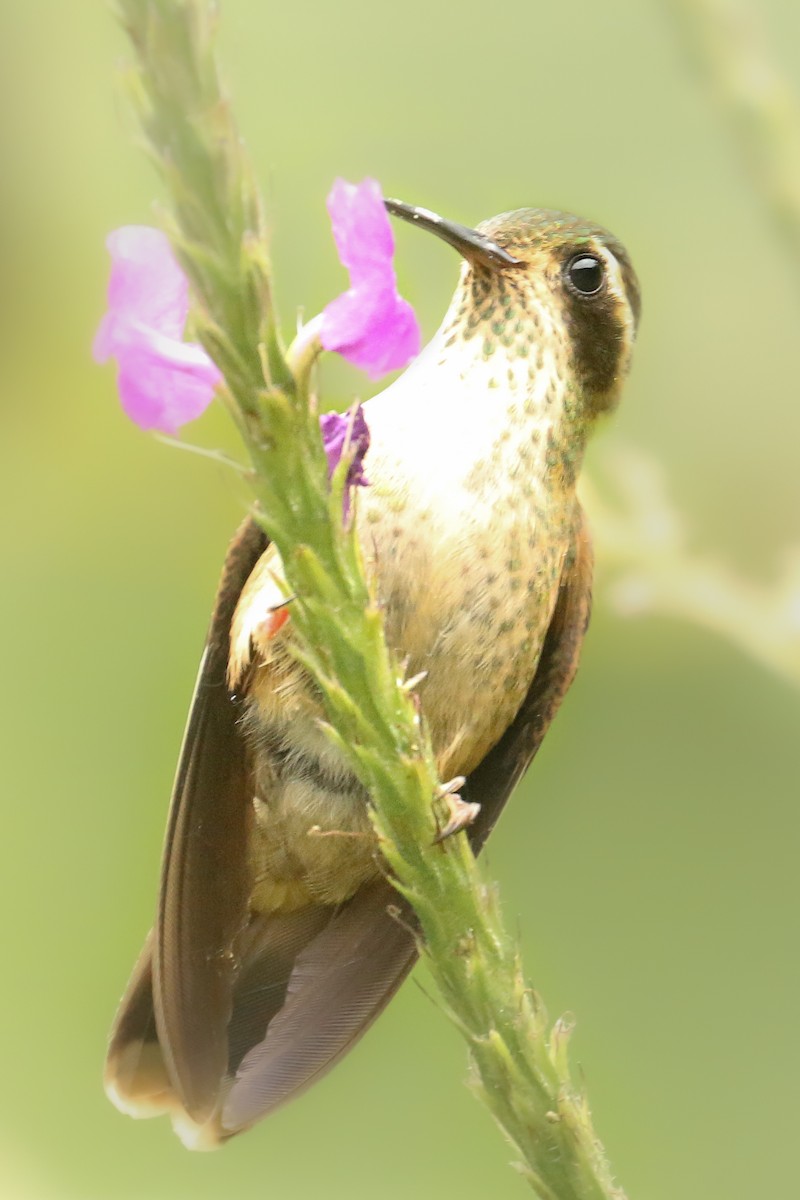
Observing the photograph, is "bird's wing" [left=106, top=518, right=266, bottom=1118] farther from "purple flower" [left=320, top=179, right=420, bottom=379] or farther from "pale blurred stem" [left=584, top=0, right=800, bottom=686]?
"purple flower" [left=320, top=179, right=420, bottom=379]

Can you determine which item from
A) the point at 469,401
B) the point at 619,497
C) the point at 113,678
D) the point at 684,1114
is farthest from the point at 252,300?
the point at 684,1114

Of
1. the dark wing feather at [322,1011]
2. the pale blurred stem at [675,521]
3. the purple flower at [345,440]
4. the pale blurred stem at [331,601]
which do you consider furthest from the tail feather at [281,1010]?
the purple flower at [345,440]

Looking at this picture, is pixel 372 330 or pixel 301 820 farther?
pixel 301 820

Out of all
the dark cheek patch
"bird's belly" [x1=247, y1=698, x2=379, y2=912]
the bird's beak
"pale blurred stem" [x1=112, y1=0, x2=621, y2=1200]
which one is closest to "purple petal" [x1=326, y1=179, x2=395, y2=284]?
"pale blurred stem" [x1=112, y1=0, x2=621, y2=1200]

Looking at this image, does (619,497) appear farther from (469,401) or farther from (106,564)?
(106,564)

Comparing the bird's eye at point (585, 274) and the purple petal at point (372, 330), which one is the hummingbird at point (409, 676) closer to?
the bird's eye at point (585, 274)

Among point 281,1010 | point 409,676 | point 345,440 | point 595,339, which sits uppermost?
point 595,339

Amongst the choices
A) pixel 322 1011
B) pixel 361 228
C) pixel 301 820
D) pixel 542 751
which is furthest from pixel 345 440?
pixel 542 751

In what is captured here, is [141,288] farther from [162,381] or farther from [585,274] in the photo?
[585,274]
